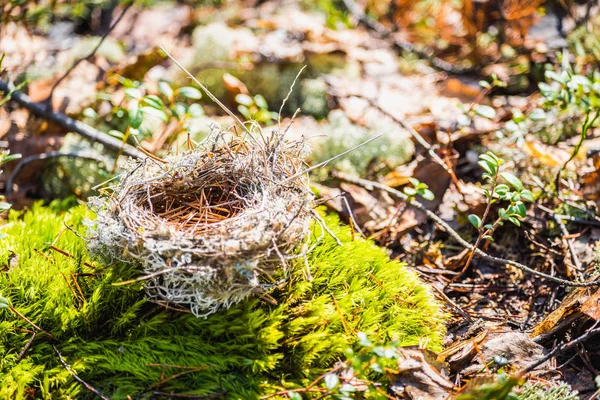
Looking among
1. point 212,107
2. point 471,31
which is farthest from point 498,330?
point 471,31

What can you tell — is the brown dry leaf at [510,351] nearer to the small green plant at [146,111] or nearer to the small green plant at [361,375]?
the small green plant at [361,375]

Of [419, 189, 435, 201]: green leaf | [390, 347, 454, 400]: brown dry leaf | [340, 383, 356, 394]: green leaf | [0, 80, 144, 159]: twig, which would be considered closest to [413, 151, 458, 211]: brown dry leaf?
[419, 189, 435, 201]: green leaf

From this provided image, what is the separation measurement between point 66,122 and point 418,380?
289 cm

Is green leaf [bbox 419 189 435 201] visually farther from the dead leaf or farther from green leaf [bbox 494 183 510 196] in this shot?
the dead leaf

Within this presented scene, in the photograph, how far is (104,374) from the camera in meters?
2.04

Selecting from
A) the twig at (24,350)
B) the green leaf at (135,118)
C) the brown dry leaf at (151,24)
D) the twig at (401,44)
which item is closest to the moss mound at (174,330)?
the twig at (24,350)

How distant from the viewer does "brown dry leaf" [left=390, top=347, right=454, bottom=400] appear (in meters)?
1.98

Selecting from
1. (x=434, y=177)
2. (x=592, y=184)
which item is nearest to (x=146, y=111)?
(x=434, y=177)

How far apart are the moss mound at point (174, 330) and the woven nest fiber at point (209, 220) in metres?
0.13

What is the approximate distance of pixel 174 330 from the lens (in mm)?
2141

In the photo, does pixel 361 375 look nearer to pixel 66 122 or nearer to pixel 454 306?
pixel 454 306

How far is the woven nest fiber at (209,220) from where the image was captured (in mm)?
1936

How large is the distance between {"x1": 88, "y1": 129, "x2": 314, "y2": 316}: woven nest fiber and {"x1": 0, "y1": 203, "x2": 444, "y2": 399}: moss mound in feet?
0.43

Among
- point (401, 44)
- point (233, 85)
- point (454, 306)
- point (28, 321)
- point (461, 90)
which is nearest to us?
point (28, 321)
